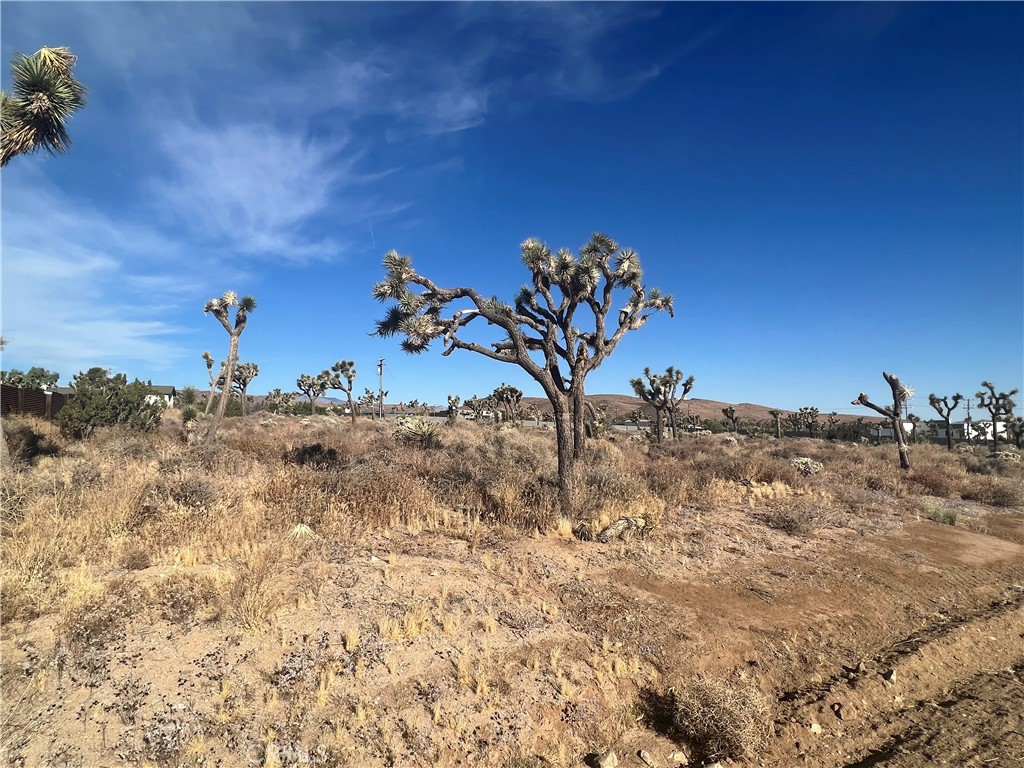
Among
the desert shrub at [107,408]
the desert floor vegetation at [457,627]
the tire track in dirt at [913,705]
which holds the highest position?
the desert shrub at [107,408]

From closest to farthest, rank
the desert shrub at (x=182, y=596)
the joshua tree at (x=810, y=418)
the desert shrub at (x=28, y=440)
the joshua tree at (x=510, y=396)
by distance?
the desert shrub at (x=182, y=596), the desert shrub at (x=28, y=440), the joshua tree at (x=510, y=396), the joshua tree at (x=810, y=418)

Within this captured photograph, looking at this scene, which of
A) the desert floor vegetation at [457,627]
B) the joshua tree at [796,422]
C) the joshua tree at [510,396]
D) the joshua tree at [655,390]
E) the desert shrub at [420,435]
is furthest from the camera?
the joshua tree at [796,422]

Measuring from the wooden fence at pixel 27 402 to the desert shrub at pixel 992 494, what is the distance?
3195 centimetres

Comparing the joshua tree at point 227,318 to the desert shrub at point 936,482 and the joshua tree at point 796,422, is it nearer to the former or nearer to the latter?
the desert shrub at point 936,482

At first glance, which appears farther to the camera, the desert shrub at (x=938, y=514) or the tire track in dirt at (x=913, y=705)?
the desert shrub at (x=938, y=514)

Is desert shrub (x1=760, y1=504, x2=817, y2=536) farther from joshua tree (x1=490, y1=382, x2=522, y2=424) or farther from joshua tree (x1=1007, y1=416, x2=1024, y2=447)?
joshua tree (x1=1007, y1=416, x2=1024, y2=447)

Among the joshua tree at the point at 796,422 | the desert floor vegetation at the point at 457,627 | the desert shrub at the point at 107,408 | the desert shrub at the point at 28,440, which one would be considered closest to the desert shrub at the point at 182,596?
the desert floor vegetation at the point at 457,627

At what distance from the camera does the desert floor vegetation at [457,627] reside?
12.0ft

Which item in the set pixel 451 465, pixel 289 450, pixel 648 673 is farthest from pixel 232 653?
pixel 289 450

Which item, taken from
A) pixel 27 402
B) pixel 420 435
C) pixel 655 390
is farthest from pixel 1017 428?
pixel 27 402

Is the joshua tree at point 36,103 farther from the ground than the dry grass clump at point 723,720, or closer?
farther from the ground

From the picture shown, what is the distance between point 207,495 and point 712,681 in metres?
7.90

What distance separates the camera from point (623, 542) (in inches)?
321

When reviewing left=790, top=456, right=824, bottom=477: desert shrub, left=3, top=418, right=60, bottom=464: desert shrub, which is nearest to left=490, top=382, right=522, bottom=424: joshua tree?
left=790, top=456, right=824, bottom=477: desert shrub
